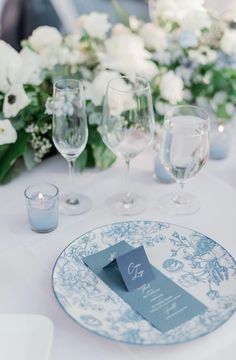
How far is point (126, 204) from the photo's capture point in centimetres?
118

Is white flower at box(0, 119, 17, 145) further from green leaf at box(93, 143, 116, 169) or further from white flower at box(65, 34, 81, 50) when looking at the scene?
white flower at box(65, 34, 81, 50)

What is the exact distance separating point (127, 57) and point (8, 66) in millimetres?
275

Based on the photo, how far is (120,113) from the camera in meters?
1.09

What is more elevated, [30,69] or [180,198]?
[30,69]

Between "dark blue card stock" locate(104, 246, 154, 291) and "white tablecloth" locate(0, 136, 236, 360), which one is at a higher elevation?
"dark blue card stock" locate(104, 246, 154, 291)

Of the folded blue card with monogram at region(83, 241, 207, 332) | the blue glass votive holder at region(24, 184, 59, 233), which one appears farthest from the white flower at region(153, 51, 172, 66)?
the folded blue card with monogram at region(83, 241, 207, 332)

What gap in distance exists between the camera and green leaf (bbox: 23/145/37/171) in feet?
4.16

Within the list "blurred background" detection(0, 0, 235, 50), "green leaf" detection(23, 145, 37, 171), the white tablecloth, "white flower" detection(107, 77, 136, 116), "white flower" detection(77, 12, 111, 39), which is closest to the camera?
the white tablecloth

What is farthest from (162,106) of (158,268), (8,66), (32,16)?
(32,16)

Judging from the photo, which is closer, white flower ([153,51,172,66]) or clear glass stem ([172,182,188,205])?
clear glass stem ([172,182,188,205])

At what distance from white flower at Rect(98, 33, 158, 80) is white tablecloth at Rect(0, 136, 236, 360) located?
20 centimetres

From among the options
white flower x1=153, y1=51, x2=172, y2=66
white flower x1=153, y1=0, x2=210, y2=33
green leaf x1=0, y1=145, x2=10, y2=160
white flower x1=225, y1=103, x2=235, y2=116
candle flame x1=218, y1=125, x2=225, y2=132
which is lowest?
green leaf x1=0, y1=145, x2=10, y2=160

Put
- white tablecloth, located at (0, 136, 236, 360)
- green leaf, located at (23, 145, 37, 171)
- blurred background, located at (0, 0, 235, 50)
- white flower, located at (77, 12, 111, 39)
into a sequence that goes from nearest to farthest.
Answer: white tablecloth, located at (0, 136, 236, 360) → green leaf, located at (23, 145, 37, 171) → white flower, located at (77, 12, 111, 39) → blurred background, located at (0, 0, 235, 50)

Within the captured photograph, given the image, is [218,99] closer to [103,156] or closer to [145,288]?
[103,156]
